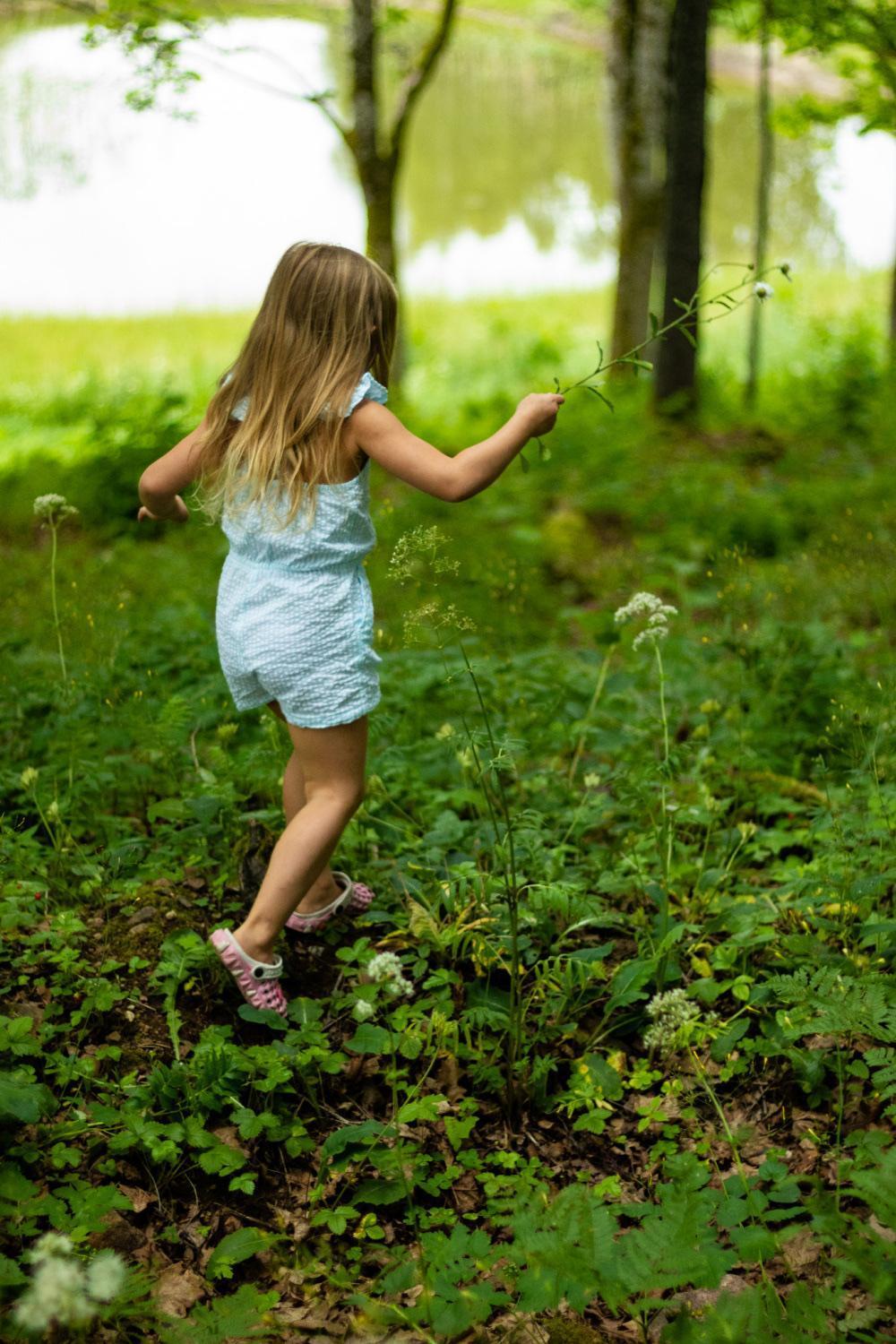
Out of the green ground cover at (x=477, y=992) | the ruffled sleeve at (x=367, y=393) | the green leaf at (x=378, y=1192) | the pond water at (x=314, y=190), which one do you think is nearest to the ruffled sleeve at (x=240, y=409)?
the ruffled sleeve at (x=367, y=393)

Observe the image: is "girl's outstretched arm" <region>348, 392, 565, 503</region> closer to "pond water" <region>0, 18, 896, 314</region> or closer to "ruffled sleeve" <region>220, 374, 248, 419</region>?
"ruffled sleeve" <region>220, 374, 248, 419</region>

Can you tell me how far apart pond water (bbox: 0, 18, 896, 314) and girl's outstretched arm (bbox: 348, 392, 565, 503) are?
1495 cm

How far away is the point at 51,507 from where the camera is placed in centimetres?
304

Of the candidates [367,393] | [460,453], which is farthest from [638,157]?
[460,453]

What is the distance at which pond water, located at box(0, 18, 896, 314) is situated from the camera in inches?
716

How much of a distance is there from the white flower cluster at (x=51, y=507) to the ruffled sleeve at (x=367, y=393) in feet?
2.88

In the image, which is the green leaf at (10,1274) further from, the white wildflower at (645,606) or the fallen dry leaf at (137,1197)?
the white wildflower at (645,606)

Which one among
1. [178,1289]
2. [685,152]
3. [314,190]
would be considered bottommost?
[178,1289]

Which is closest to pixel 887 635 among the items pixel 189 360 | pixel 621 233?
pixel 621 233

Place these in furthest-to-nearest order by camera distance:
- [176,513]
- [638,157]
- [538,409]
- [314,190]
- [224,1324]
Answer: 1. [314,190]
2. [638,157]
3. [176,513]
4. [538,409]
5. [224,1324]

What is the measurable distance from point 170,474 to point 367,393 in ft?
1.72

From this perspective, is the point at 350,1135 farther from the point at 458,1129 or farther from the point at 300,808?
the point at 300,808

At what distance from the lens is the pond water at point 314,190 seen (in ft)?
59.7

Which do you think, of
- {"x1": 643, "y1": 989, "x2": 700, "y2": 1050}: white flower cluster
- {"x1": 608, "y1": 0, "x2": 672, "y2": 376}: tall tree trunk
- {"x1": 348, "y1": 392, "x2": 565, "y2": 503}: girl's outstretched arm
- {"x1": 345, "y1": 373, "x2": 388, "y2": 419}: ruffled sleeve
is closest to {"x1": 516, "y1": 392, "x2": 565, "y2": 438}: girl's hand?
{"x1": 348, "y1": 392, "x2": 565, "y2": 503}: girl's outstretched arm
